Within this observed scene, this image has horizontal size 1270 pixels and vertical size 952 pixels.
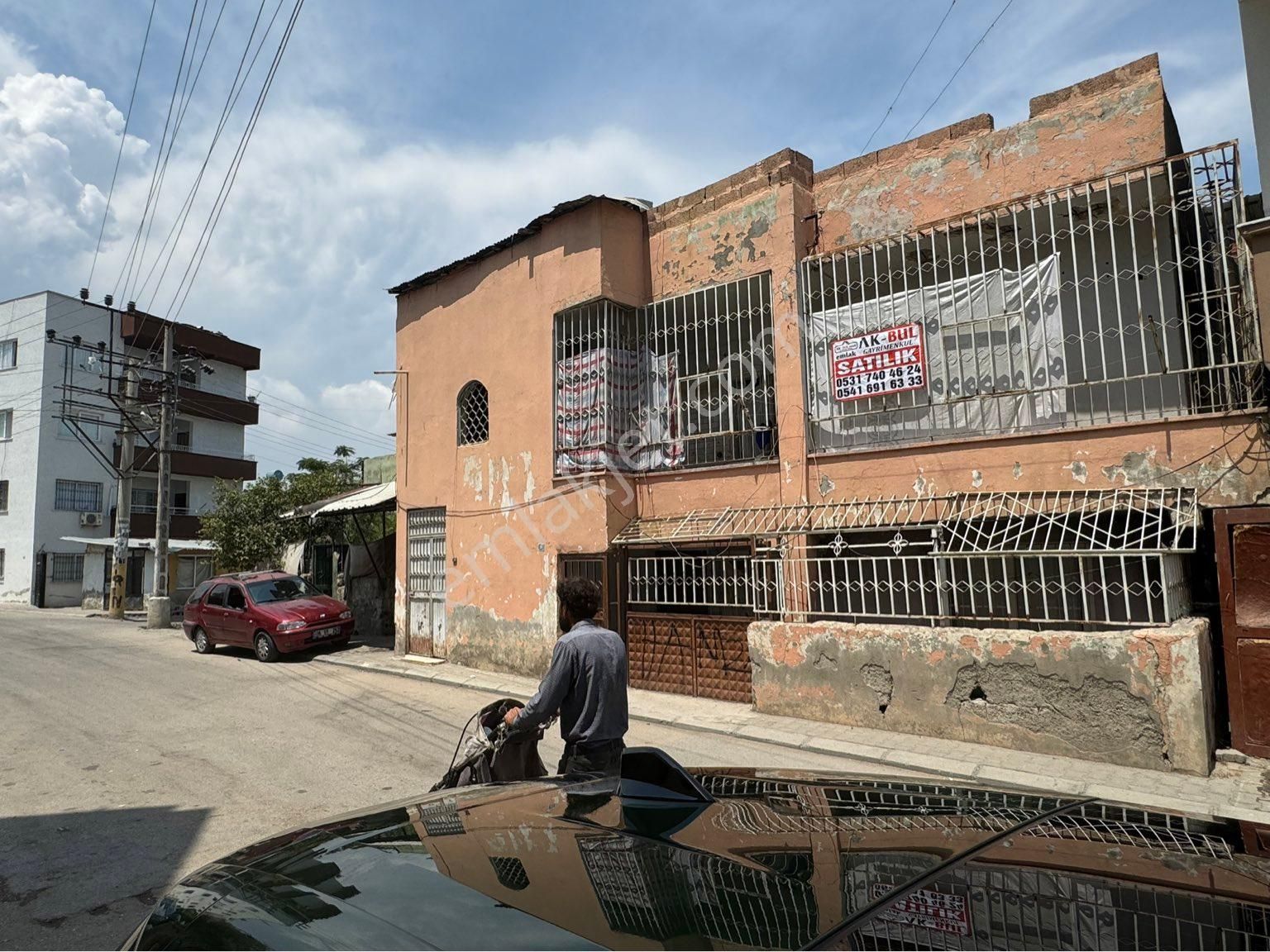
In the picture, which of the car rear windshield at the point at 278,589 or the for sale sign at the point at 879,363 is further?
the car rear windshield at the point at 278,589

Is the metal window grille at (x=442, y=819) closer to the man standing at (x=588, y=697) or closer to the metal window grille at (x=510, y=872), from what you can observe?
the metal window grille at (x=510, y=872)

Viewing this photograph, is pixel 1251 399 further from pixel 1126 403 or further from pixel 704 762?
pixel 704 762

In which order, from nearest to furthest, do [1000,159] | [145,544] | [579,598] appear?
[579,598] → [1000,159] → [145,544]

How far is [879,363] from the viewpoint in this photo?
9.22m

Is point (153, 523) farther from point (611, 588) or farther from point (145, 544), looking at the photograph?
point (611, 588)

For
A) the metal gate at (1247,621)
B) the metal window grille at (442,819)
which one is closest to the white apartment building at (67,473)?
the metal window grille at (442,819)

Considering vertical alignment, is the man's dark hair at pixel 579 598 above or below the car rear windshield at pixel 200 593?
above

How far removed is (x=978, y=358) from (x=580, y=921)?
8.46m

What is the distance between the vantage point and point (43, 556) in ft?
102

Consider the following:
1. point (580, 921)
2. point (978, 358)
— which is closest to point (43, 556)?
point (978, 358)

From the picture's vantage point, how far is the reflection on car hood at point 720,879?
138cm

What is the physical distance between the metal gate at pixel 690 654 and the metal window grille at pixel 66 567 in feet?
104

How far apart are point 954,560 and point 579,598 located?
5421mm

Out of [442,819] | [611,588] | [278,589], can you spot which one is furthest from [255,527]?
[442,819]
